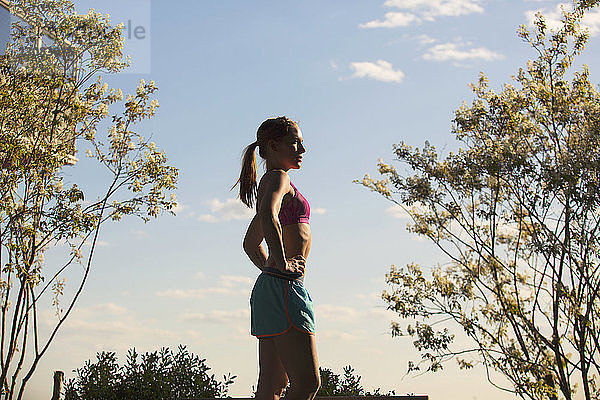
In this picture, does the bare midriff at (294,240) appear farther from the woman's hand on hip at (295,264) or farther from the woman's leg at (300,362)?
the woman's leg at (300,362)

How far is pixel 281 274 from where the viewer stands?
228cm

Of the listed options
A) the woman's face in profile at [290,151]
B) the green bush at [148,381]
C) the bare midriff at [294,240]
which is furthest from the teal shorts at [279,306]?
the green bush at [148,381]

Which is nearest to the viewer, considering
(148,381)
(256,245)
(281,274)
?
(281,274)

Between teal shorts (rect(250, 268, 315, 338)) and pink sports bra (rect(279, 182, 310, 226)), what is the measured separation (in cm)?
20

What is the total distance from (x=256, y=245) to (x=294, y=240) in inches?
12.1

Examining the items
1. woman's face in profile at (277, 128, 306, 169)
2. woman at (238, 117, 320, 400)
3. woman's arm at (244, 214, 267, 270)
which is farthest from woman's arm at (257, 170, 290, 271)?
woman's arm at (244, 214, 267, 270)

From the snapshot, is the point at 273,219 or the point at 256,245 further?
the point at 256,245

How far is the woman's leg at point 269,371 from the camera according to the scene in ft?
7.57

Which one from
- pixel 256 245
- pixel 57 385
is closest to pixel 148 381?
pixel 57 385

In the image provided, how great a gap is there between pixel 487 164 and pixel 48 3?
5436 millimetres

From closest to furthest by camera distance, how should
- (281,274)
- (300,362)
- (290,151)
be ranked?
(300,362)
(281,274)
(290,151)

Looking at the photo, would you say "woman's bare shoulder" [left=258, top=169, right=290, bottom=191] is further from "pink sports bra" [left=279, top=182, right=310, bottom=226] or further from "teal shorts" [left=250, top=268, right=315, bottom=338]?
"teal shorts" [left=250, top=268, right=315, bottom=338]

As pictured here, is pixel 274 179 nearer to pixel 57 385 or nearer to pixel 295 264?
pixel 295 264

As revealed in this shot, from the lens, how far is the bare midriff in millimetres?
2352
